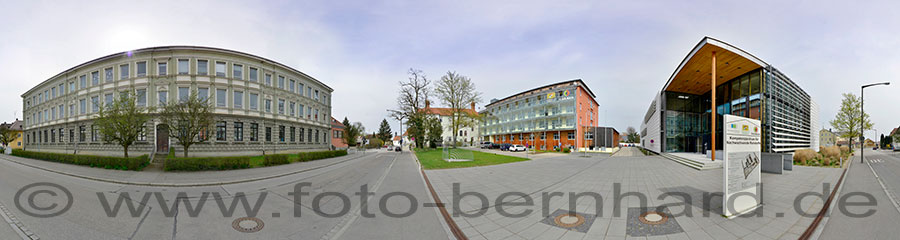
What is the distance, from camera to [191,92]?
85.8 feet

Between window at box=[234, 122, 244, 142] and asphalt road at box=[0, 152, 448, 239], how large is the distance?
64.7 ft

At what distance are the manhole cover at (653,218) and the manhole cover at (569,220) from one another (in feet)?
3.80

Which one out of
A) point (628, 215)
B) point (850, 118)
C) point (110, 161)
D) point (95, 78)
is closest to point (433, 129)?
point (110, 161)

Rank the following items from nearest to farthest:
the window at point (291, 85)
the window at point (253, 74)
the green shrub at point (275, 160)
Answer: the green shrub at point (275, 160) < the window at point (253, 74) < the window at point (291, 85)

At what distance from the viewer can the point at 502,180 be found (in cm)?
1120

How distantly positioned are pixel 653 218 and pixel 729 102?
27893 mm

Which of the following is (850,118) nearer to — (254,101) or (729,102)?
(729,102)

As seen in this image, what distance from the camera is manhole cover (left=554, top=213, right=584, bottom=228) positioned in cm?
546

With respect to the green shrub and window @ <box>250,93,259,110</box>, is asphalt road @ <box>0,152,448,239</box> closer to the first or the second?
the green shrub

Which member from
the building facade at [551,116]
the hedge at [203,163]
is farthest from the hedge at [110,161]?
the building facade at [551,116]

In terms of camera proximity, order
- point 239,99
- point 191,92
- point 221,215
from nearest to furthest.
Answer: point 221,215 < point 191,92 < point 239,99

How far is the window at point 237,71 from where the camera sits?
28.8 meters

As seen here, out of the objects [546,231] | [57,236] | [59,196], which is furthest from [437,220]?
[59,196]

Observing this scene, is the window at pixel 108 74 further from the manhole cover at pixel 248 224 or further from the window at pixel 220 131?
the manhole cover at pixel 248 224
